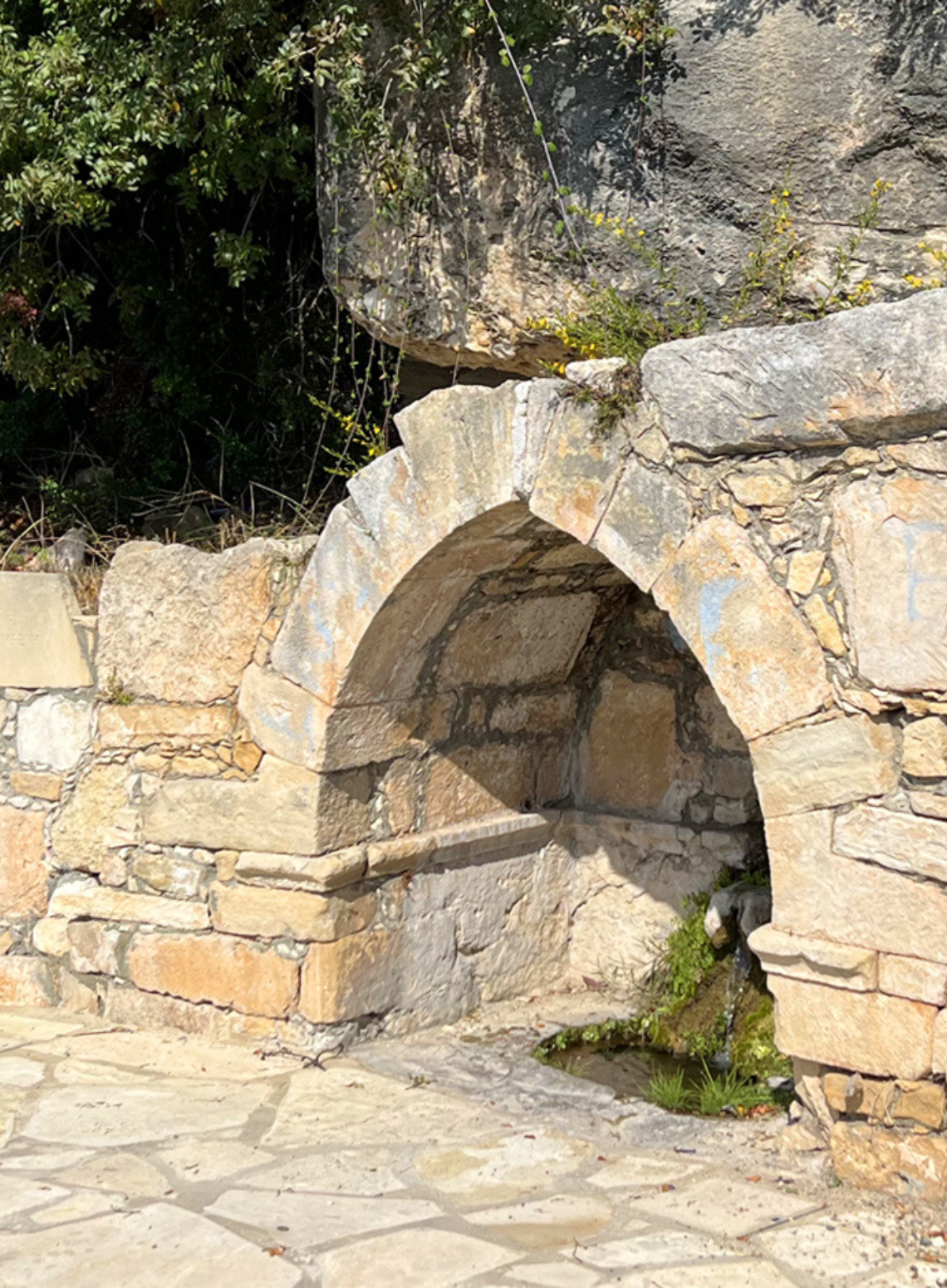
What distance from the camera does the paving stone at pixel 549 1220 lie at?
3412 millimetres

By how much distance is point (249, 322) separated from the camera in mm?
6445

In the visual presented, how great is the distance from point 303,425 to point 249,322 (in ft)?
1.78

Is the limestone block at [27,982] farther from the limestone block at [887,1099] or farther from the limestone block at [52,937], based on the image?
the limestone block at [887,1099]

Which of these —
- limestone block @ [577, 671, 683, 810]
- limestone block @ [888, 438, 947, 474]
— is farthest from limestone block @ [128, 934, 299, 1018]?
limestone block @ [888, 438, 947, 474]

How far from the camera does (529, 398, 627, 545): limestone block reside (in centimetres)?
391

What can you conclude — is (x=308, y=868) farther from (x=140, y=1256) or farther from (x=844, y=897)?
(x=844, y=897)

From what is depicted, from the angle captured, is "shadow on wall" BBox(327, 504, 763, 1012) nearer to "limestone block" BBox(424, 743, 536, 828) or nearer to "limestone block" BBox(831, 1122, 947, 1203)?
"limestone block" BBox(424, 743, 536, 828)

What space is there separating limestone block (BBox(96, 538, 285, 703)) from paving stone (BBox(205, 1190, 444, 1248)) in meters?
1.76

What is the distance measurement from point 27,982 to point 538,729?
83.3 inches

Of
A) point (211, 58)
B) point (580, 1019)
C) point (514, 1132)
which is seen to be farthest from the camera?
point (580, 1019)

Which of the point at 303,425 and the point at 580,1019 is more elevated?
the point at 303,425

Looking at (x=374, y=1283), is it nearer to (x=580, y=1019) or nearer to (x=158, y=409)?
(x=580, y=1019)

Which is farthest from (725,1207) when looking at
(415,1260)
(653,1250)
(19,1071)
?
(19,1071)

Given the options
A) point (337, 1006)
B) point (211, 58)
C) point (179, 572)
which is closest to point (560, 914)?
point (337, 1006)
